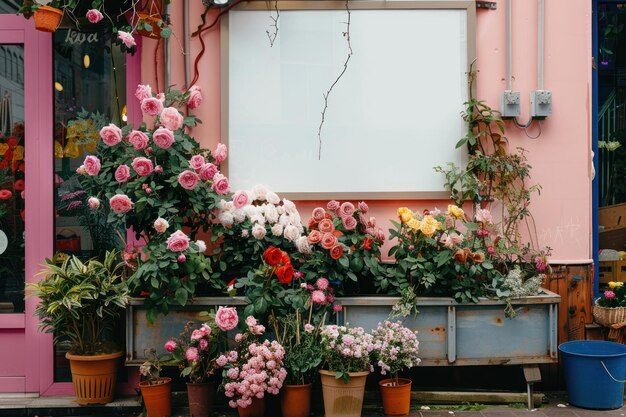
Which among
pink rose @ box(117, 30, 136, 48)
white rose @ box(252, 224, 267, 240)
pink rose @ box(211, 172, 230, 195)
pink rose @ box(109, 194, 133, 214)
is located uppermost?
pink rose @ box(117, 30, 136, 48)

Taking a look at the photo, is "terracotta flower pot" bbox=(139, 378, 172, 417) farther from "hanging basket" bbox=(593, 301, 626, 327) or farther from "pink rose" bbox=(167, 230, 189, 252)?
"hanging basket" bbox=(593, 301, 626, 327)

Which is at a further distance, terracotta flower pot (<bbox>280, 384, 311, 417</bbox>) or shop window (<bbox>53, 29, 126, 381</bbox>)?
shop window (<bbox>53, 29, 126, 381</bbox>)

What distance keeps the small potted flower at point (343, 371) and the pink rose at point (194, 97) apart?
93.4 inches

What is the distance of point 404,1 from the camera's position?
7.00 metres

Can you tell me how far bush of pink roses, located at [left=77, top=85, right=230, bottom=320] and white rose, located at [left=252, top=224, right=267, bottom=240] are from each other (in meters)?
0.42

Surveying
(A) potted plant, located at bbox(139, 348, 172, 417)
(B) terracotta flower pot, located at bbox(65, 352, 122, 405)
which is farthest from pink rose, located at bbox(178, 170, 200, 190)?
(B) terracotta flower pot, located at bbox(65, 352, 122, 405)

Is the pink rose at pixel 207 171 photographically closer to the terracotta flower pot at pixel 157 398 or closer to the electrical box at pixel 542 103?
the terracotta flower pot at pixel 157 398

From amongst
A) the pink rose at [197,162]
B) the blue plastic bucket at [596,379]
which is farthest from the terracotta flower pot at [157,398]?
the blue plastic bucket at [596,379]

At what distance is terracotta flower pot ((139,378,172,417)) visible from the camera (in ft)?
20.3

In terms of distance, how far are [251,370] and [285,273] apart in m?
0.83

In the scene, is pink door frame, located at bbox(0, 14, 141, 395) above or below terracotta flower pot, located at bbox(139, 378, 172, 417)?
above

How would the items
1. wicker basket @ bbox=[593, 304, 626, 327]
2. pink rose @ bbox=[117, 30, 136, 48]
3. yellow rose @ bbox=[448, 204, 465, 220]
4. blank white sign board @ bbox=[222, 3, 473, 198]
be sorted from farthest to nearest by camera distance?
blank white sign board @ bbox=[222, 3, 473, 198] → wicker basket @ bbox=[593, 304, 626, 327] → yellow rose @ bbox=[448, 204, 465, 220] → pink rose @ bbox=[117, 30, 136, 48]

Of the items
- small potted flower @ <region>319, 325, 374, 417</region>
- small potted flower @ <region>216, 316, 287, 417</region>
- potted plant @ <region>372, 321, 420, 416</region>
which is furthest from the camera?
potted plant @ <region>372, 321, 420, 416</region>

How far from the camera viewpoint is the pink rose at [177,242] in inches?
235
